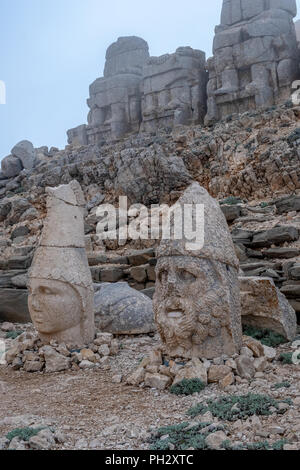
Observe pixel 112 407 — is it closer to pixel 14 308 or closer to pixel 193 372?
pixel 193 372

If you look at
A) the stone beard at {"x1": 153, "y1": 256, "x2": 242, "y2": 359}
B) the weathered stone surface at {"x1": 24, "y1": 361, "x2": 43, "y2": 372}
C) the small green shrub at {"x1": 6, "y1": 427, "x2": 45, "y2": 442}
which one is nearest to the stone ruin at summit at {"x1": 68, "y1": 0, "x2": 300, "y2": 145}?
the stone beard at {"x1": 153, "y1": 256, "x2": 242, "y2": 359}

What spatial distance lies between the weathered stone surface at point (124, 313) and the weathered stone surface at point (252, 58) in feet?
58.8

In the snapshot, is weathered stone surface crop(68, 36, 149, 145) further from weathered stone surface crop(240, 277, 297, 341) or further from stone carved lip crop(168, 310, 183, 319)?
stone carved lip crop(168, 310, 183, 319)

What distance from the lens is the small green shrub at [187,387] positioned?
421 cm

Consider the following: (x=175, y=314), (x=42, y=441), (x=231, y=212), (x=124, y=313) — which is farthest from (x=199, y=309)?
(x=231, y=212)

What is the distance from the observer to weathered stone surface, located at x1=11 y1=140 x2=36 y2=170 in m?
31.7

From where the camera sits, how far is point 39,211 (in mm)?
24109

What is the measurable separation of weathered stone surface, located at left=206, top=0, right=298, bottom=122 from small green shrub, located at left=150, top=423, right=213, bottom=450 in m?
21.7

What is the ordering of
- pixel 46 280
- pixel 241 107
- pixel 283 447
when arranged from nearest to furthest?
pixel 283 447 < pixel 46 280 < pixel 241 107

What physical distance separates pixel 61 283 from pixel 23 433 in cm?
277

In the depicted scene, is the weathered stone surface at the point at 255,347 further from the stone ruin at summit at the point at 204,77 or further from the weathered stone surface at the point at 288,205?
the stone ruin at summit at the point at 204,77
